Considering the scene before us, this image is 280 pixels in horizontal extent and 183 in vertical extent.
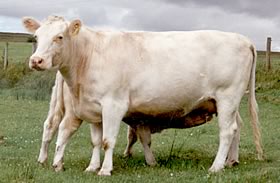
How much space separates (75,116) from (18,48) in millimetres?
40477

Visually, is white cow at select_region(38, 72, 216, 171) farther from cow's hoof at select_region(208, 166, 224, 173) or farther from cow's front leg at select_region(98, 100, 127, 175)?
cow's hoof at select_region(208, 166, 224, 173)

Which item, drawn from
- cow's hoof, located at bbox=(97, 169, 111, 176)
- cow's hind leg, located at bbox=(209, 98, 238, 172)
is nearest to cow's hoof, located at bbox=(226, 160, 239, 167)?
cow's hind leg, located at bbox=(209, 98, 238, 172)

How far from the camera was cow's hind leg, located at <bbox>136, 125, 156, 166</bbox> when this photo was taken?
33.7 feet

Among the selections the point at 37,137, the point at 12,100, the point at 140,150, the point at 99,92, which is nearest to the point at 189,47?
the point at 99,92

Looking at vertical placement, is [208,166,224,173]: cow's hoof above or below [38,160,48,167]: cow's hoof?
above

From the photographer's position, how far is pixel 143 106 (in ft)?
31.9

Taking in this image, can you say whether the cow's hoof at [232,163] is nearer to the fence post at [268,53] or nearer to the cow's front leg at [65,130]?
the cow's front leg at [65,130]

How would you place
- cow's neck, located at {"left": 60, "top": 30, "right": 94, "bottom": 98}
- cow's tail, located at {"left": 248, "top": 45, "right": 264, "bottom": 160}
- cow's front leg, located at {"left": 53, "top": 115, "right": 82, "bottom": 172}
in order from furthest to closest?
cow's tail, located at {"left": 248, "top": 45, "right": 264, "bottom": 160}, cow's front leg, located at {"left": 53, "top": 115, "right": 82, "bottom": 172}, cow's neck, located at {"left": 60, "top": 30, "right": 94, "bottom": 98}

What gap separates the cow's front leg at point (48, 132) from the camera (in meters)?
10.2

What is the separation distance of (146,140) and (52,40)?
8.00 ft

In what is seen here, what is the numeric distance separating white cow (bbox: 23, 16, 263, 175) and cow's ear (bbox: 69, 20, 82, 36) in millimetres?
14

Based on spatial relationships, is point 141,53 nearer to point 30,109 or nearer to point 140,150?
point 140,150

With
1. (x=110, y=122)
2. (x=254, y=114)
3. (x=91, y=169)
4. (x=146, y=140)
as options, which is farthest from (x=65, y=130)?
(x=254, y=114)

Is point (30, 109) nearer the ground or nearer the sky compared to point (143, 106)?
nearer the ground
